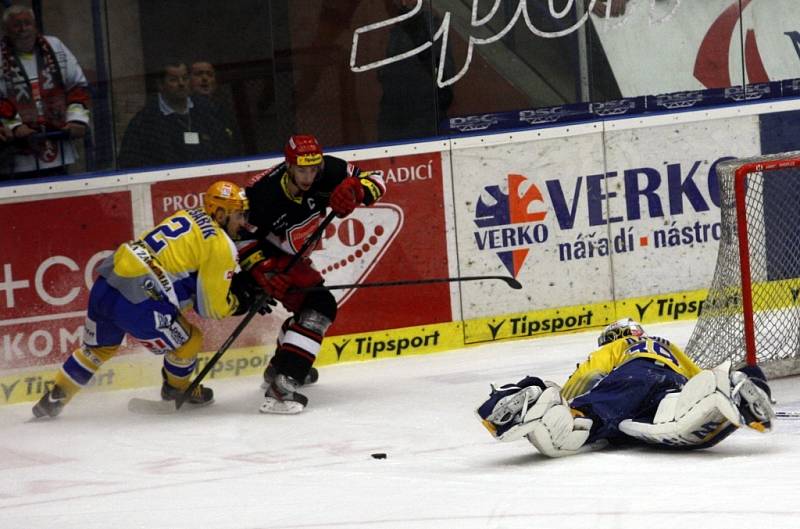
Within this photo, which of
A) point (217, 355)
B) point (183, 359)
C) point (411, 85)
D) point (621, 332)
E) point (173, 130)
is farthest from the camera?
point (411, 85)

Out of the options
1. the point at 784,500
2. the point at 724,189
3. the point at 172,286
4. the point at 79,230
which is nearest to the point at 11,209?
the point at 79,230

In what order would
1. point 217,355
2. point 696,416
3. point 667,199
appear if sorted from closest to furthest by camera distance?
point 696,416 < point 217,355 < point 667,199

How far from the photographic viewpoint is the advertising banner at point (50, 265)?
6.64 meters

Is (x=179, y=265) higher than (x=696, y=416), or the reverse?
(x=179, y=265)

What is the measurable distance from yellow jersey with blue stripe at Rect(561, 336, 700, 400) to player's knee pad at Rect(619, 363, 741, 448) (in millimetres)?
436

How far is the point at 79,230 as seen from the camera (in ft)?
22.1

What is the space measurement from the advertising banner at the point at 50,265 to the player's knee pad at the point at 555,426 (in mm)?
2830

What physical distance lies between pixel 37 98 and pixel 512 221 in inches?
91.9

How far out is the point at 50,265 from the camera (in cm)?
670

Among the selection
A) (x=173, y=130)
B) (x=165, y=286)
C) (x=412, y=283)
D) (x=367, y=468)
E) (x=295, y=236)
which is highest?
(x=173, y=130)

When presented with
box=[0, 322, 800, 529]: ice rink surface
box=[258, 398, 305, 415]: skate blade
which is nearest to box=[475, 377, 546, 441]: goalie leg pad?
box=[0, 322, 800, 529]: ice rink surface

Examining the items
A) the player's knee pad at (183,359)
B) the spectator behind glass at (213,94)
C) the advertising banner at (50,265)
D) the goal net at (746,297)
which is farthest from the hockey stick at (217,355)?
the goal net at (746,297)

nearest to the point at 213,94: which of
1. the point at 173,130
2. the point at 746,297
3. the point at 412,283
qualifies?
the point at 173,130

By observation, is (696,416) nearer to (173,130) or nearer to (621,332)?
(621,332)
